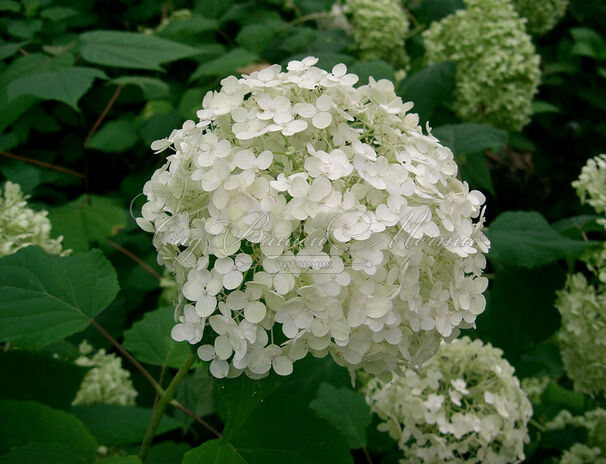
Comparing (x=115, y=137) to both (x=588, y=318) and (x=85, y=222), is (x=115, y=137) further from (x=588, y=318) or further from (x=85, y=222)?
(x=588, y=318)

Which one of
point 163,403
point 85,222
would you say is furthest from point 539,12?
point 163,403

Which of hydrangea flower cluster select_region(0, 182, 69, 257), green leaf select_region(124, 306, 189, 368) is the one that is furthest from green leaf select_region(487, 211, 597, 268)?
hydrangea flower cluster select_region(0, 182, 69, 257)

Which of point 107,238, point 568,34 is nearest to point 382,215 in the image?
point 107,238

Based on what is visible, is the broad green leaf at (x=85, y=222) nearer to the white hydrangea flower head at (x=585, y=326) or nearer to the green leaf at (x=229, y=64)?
the green leaf at (x=229, y=64)

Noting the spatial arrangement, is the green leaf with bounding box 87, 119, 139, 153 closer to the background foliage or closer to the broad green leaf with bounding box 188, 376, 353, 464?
the background foliage

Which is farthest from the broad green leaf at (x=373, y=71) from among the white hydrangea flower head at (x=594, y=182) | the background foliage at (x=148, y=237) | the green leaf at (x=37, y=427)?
the green leaf at (x=37, y=427)
